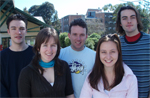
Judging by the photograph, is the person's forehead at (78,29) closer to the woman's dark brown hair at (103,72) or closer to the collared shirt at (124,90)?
the woman's dark brown hair at (103,72)

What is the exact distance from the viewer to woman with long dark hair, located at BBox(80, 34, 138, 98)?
6.09ft

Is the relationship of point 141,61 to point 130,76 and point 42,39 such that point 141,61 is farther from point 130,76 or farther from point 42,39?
point 42,39

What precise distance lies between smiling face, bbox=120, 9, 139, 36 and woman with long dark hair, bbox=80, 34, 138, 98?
0.51 metres

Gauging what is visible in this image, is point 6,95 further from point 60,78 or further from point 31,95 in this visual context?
point 60,78

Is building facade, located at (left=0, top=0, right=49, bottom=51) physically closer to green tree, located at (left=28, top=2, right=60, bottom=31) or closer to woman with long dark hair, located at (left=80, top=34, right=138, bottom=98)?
woman with long dark hair, located at (left=80, top=34, right=138, bottom=98)

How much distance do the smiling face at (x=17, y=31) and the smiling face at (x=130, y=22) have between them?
6.17 feet

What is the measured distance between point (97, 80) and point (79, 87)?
0.39 meters

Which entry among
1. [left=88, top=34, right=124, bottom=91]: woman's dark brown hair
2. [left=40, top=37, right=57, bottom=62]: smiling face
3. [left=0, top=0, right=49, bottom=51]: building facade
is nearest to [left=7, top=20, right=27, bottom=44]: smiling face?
[left=40, top=37, right=57, bottom=62]: smiling face

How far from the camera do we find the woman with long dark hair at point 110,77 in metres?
1.86

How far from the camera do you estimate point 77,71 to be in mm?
2230

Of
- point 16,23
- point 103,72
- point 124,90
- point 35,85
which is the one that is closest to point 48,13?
point 16,23

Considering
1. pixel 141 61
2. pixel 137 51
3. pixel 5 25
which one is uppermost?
pixel 5 25

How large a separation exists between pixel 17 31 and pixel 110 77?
1.75 meters

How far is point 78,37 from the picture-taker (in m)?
2.43
